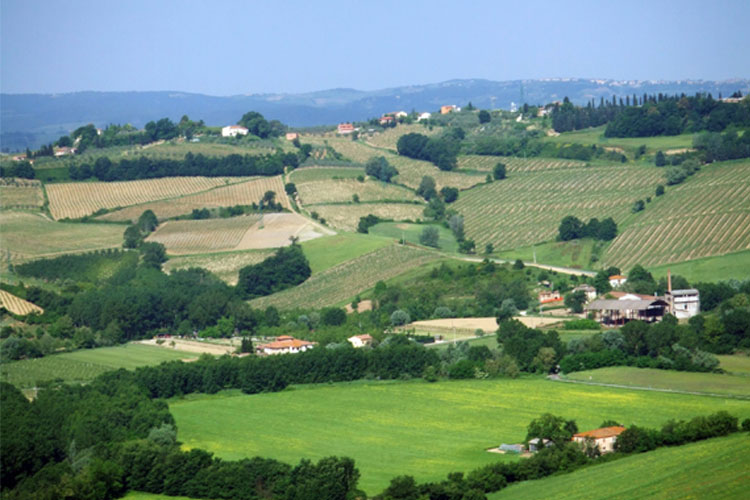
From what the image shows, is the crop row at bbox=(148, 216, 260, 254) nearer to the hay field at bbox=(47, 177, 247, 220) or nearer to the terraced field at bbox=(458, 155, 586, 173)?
the hay field at bbox=(47, 177, 247, 220)

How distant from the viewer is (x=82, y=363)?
58094 mm

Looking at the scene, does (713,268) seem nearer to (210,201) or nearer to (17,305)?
(17,305)

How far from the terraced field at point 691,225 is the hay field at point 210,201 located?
29.0m

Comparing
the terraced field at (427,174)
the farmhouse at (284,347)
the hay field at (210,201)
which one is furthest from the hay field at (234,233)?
the farmhouse at (284,347)

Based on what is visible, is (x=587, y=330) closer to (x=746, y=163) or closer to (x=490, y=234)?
(x=490, y=234)

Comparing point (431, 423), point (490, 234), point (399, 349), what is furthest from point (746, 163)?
point (431, 423)

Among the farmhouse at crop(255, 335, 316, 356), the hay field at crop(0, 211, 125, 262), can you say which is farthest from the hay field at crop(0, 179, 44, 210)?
the farmhouse at crop(255, 335, 316, 356)

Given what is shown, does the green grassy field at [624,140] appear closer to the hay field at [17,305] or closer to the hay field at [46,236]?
the hay field at [46,236]

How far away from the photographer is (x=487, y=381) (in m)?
51.4

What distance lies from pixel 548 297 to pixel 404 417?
23.7 m

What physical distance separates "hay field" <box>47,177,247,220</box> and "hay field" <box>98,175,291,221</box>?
5.20ft

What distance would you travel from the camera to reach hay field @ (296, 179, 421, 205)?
99.5 metres

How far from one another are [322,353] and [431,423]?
10.5m

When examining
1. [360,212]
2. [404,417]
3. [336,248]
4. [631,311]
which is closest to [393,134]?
[360,212]
